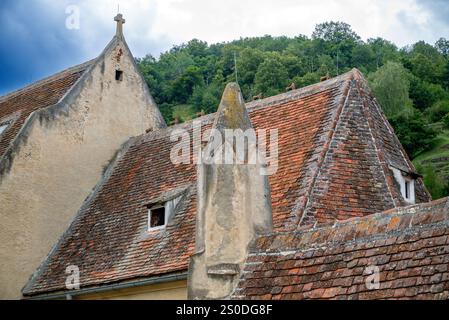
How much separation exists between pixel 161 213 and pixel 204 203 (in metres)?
7.65

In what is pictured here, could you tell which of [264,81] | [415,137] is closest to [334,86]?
[264,81]

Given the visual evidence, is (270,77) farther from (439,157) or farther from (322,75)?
(439,157)

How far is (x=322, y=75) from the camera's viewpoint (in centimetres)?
6178

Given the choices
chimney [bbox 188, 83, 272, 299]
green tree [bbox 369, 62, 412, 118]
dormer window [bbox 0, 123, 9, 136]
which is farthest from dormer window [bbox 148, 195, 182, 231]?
A: green tree [bbox 369, 62, 412, 118]

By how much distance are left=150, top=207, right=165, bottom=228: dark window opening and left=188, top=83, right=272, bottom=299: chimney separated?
6984 mm

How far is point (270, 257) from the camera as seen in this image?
14.1 metres

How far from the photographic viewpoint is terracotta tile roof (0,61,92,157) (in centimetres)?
2730

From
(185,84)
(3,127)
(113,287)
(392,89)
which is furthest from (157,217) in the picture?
(392,89)

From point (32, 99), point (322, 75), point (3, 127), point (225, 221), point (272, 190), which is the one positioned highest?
point (322, 75)

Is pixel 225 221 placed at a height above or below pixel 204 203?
below

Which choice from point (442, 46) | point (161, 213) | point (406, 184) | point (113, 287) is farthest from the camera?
point (442, 46)

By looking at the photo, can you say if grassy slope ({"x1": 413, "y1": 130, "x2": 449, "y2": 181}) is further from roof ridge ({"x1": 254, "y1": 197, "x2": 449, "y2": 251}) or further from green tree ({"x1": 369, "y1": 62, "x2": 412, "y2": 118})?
roof ridge ({"x1": 254, "y1": 197, "x2": 449, "y2": 251})

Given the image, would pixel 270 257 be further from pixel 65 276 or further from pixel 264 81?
pixel 264 81

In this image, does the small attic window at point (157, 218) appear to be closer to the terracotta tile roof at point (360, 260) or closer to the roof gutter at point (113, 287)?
the roof gutter at point (113, 287)
